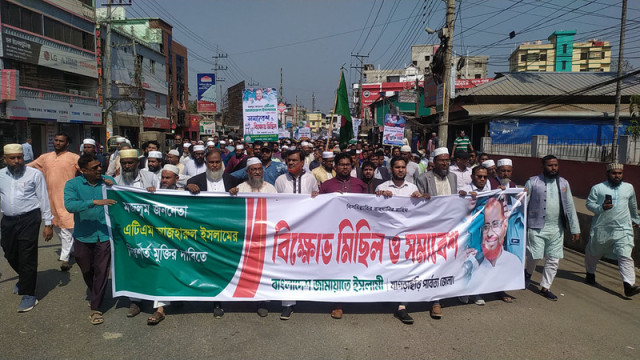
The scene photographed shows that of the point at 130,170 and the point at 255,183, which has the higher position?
the point at 130,170

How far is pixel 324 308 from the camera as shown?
471cm

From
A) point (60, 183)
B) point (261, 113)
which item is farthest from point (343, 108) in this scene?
point (60, 183)

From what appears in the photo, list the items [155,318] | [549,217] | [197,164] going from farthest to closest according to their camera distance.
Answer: [197,164]
[549,217]
[155,318]

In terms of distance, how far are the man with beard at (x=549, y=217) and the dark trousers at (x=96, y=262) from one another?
485 cm

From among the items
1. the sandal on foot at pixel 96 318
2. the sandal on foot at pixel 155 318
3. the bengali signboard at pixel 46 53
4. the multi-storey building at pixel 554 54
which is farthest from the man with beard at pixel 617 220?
the multi-storey building at pixel 554 54

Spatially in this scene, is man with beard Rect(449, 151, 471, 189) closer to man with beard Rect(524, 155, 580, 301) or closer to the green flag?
man with beard Rect(524, 155, 580, 301)

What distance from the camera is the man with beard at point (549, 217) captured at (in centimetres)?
527

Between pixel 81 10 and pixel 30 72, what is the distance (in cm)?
738

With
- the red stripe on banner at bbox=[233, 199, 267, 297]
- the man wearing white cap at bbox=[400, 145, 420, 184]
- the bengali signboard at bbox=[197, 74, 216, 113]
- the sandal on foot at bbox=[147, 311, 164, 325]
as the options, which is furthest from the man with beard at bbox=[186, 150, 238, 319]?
the bengali signboard at bbox=[197, 74, 216, 113]

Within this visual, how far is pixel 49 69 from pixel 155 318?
93.4 feet

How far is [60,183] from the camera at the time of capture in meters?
5.98

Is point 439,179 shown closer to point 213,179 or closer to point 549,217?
point 549,217

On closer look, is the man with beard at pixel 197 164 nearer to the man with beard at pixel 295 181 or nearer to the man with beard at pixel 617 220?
the man with beard at pixel 295 181

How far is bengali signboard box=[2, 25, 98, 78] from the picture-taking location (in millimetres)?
22766
